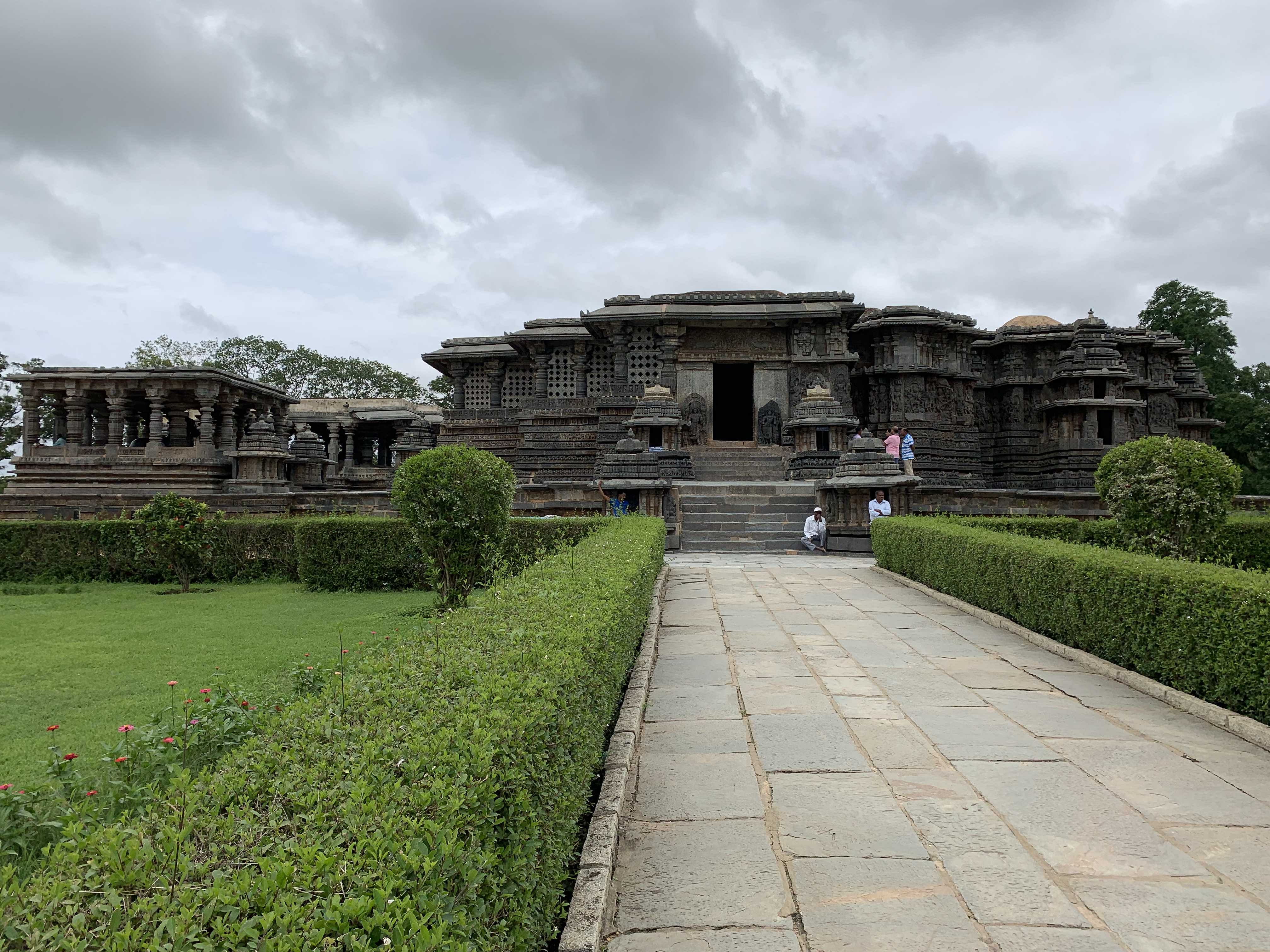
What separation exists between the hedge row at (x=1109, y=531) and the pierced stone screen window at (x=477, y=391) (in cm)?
1935

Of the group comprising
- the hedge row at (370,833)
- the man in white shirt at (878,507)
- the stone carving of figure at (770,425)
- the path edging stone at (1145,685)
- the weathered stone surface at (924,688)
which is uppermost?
the stone carving of figure at (770,425)

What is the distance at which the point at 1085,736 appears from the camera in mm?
4125

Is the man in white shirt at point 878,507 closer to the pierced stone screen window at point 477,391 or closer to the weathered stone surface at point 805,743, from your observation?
the weathered stone surface at point 805,743

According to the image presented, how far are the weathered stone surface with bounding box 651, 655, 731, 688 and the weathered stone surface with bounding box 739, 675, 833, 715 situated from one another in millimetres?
197

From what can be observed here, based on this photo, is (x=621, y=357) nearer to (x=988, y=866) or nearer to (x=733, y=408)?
(x=733, y=408)

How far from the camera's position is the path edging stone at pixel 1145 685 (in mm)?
4094

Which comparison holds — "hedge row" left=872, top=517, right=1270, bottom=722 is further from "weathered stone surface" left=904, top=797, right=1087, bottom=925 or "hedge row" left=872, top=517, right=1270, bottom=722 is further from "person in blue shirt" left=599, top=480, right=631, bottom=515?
"person in blue shirt" left=599, top=480, right=631, bottom=515

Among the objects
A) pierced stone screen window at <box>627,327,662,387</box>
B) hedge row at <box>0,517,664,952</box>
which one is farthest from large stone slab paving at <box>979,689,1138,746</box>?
pierced stone screen window at <box>627,327,662,387</box>

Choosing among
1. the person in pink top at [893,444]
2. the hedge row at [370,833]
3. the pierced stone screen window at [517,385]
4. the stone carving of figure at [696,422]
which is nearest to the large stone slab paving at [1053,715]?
the hedge row at [370,833]

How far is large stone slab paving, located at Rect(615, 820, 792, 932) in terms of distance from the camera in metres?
2.46

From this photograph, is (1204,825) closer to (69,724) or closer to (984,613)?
(984,613)

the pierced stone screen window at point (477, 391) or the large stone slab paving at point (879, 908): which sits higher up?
the pierced stone screen window at point (477, 391)

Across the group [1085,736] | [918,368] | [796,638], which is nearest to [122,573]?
[796,638]

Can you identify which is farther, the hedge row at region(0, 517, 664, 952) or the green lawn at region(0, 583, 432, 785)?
the green lawn at region(0, 583, 432, 785)
